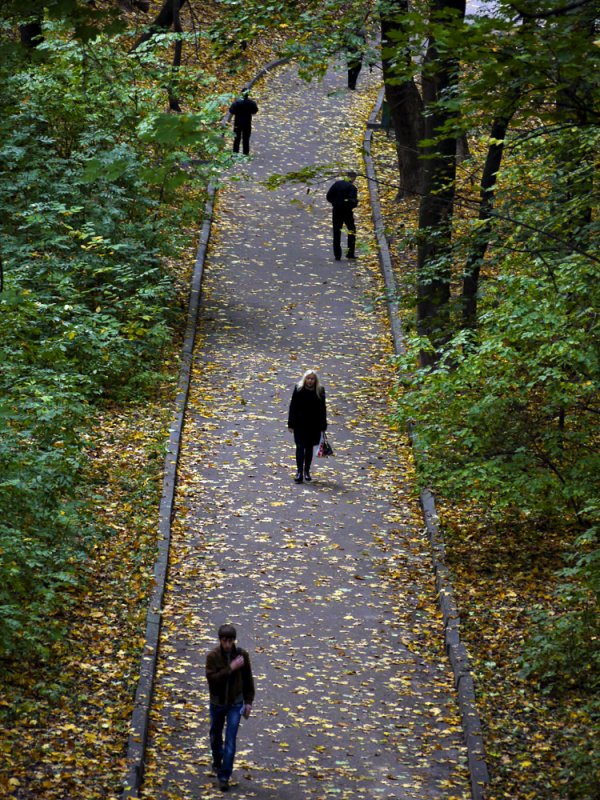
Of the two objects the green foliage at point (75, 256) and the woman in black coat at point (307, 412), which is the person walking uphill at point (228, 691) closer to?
the green foliage at point (75, 256)

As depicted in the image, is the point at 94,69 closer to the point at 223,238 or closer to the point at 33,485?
the point at 223,238

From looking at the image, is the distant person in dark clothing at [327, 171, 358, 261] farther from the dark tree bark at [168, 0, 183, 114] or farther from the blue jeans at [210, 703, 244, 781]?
the blue jeans at [210, 703, 244, 781]

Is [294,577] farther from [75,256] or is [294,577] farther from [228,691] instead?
[75,256]

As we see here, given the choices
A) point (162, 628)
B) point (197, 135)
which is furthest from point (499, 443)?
point (197, 135)

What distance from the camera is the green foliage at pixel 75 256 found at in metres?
12.3

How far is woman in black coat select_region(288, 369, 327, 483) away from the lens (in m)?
14.6

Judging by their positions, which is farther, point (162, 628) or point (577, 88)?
point (162, 628)

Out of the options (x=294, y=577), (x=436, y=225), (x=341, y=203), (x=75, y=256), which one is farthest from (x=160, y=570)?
(x=341, y=203)

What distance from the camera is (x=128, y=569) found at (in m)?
12.3

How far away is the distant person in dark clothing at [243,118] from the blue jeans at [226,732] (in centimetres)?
1938

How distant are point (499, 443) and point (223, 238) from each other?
1262cm

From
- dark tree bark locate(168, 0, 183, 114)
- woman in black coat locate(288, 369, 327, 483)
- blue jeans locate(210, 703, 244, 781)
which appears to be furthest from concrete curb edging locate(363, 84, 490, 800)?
dark tree bark locate(168, 0, 183, 114)

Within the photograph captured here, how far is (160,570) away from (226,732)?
12.0ft

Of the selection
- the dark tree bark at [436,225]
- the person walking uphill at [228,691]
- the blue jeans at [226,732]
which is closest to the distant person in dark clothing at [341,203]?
the dark tree bark at [436,225]
